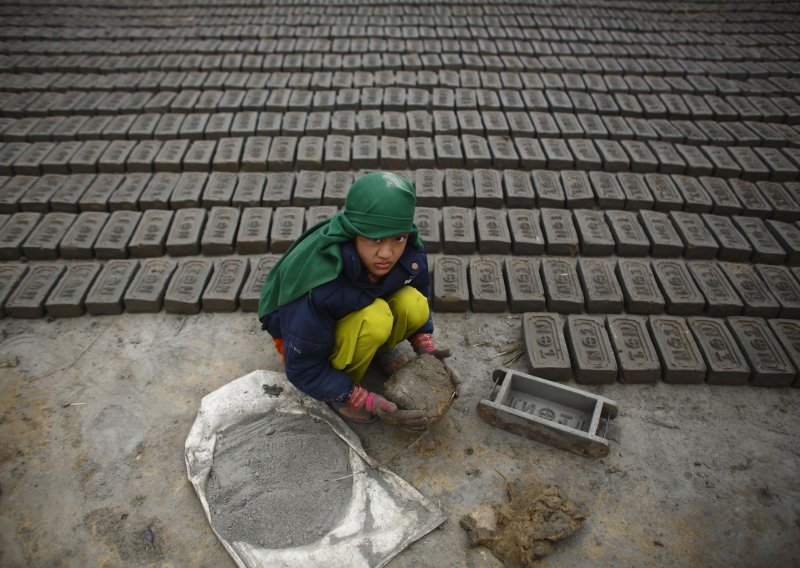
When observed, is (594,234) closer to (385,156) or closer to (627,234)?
(627,234)

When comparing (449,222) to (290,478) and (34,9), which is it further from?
(34,9)

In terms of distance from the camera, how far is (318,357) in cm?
245

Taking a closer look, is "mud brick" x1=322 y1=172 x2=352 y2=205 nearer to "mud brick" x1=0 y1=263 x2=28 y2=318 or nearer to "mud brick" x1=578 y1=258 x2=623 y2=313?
"mud brick" x1=578 y1=258 x2=623 y2=313

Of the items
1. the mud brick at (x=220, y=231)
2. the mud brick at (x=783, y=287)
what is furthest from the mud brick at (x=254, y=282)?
the mud brick at (x=783, y=287)

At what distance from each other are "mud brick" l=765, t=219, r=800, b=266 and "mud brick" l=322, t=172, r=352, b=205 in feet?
10.7

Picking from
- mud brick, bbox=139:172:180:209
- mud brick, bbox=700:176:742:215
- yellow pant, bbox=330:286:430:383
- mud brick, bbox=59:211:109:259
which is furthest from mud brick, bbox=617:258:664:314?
mud brick, bbox=59:211:109:259

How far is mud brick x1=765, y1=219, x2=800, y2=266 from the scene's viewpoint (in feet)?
12.5

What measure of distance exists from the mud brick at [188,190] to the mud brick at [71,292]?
806mm

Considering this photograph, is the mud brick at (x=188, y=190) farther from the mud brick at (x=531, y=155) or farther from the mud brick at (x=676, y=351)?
the mud brick at (x=676, y=351)

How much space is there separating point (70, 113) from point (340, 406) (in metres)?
4.40

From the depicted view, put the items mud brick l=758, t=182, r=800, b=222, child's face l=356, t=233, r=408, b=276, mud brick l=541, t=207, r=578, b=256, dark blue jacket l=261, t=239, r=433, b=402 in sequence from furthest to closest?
mud brick l=758, t=182, r=800, b=222 → mud brick l=541, t=207, r=578, b=256 → dark blue jacket l=261, t=239, r=433, b=402 → child's face l=356, t=233, r=408, b=276

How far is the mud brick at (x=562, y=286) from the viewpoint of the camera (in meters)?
3.47

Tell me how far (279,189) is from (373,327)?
2.25 meters

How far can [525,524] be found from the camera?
91.8 inches
